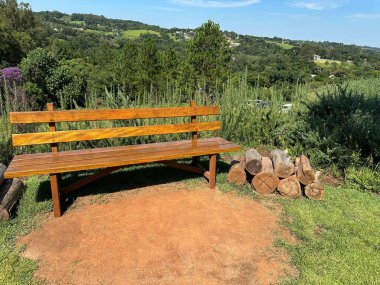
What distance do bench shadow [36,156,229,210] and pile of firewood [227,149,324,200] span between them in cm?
76

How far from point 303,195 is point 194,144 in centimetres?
168

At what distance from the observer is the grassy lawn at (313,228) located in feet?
8.07

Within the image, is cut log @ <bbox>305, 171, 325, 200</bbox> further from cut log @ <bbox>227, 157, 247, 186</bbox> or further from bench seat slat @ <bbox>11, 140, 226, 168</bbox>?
bench seat slat @ <bbox>11, 140, 226, 168</bbox>

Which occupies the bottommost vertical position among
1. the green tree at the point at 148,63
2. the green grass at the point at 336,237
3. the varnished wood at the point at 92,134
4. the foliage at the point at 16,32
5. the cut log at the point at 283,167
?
the green grass at the point at 336,237

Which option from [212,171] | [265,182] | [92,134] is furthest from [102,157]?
[265,182]

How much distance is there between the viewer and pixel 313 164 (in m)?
5.02

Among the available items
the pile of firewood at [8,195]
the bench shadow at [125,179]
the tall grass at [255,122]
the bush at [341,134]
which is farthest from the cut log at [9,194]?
the bush at [341,134]

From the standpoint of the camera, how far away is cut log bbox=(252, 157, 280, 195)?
3.96 meters

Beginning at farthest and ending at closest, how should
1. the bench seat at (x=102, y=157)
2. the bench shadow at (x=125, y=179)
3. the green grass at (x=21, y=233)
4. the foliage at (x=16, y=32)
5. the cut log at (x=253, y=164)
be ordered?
the foliage at (x=16, y=32) < the cut log at (x=253, y=164) < the bench shadow at (x=125, y=179) < the bench seat at (x=102, y=157) < the green grass at (x=21, y=233)

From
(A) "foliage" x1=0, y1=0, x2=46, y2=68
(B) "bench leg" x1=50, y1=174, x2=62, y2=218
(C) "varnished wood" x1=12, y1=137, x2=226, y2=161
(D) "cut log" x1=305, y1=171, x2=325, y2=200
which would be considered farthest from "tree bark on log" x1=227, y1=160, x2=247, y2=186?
(A) "foliage" x1=0, y1=0, x2=46, y2=68

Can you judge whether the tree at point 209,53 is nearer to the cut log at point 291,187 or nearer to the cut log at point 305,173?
the cut log at point 305,173

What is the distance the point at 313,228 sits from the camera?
3.22 metres

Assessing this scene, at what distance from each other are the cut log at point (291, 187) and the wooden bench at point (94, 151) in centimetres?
82

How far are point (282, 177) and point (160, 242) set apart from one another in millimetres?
2007
